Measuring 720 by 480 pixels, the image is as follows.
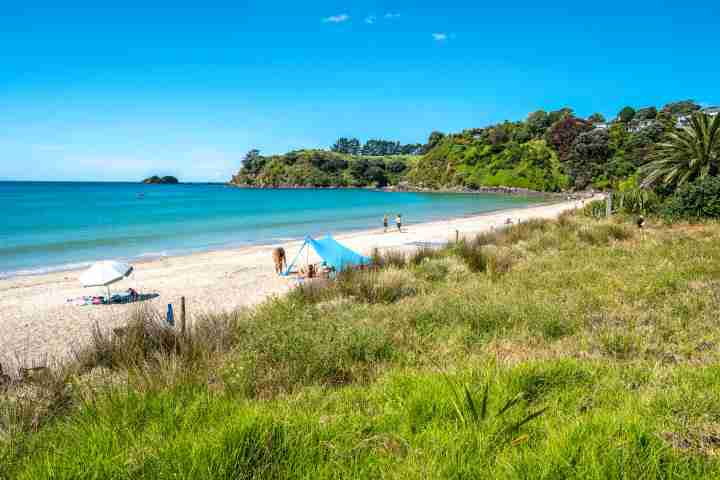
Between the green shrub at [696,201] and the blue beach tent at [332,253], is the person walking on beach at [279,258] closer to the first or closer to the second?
the blue beach tent at [332,253]

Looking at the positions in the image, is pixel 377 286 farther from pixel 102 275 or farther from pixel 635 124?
pixel 635 124

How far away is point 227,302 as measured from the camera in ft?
40.2

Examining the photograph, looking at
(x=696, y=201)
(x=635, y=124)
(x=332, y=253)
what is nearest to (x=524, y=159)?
(x=635, y=124)

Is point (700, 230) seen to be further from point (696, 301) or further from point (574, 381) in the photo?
point (574, 381)

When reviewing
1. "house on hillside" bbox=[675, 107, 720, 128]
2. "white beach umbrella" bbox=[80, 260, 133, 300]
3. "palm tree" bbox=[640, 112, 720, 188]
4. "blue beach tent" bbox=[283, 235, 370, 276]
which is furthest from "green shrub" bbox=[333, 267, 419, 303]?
"house on hillside" bbox=[675, 107, 720, 128]

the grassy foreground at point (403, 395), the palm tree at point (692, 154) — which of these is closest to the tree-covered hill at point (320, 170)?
the palm tree at point (692, 154)

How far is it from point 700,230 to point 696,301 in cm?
1137

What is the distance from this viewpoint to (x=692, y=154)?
19891 mm

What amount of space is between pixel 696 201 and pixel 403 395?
19.9m

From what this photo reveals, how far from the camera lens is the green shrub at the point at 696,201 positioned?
17406 mm

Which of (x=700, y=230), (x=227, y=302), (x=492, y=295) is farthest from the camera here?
(x=700, y=230)

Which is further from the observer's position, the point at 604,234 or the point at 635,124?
the point at 635,124

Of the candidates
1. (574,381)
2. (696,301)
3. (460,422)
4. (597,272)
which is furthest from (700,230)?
(460,422)

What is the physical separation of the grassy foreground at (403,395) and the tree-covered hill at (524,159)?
70.4 m
